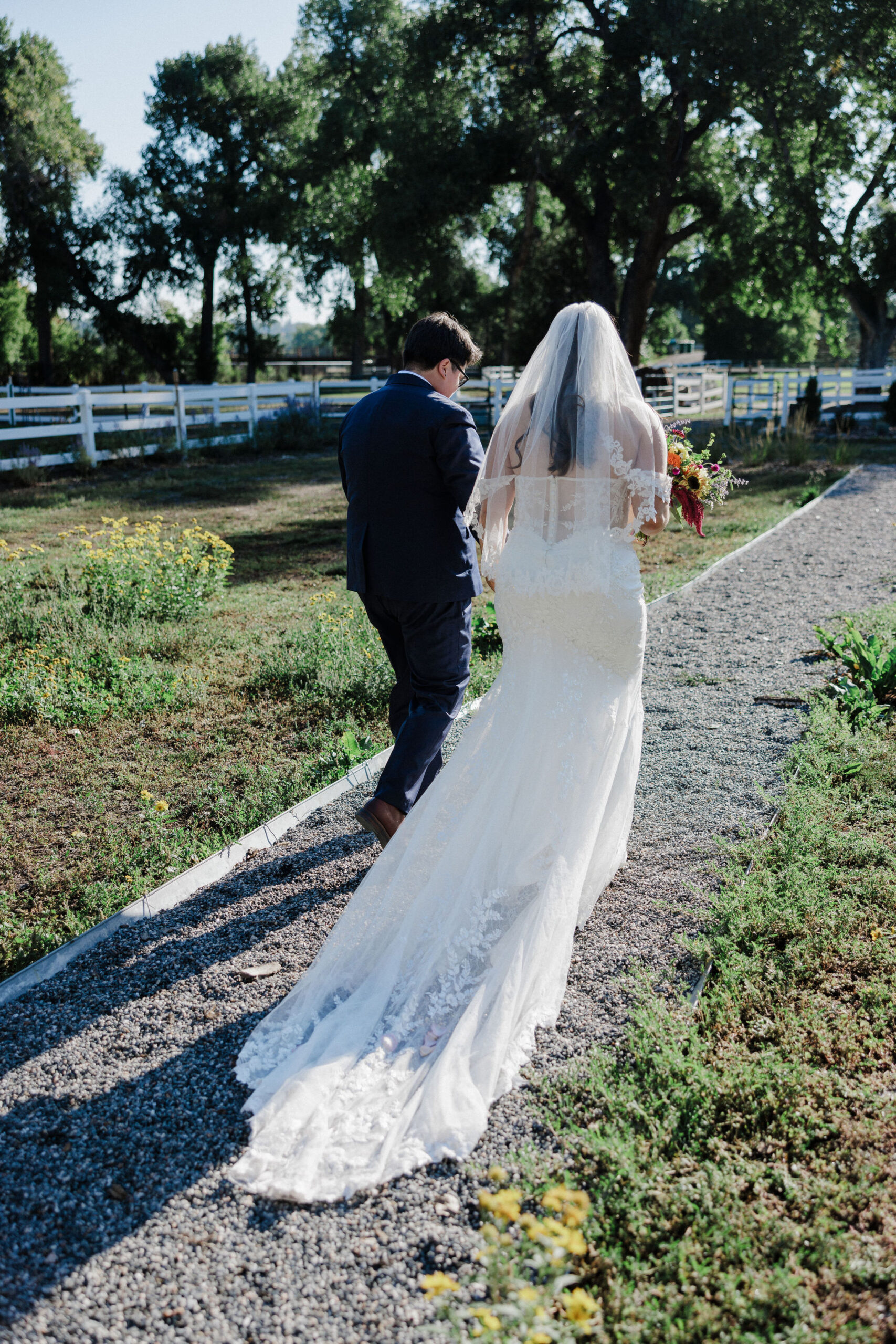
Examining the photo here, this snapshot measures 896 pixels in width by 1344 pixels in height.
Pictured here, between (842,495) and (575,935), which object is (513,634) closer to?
(575,935)

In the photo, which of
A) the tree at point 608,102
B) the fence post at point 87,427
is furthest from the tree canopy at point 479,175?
the fence post at point 87,427

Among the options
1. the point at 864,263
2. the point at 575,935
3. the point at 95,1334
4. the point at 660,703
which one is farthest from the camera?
the point at 864,263

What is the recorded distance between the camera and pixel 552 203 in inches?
1164

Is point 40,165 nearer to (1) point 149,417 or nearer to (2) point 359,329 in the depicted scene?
(2) point 359,329

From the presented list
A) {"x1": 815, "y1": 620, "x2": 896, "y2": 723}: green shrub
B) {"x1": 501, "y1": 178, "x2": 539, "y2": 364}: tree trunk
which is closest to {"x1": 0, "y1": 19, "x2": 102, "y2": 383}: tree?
{"x1": 501, "y1": 178, "x2": 539, "y2": 364}: tree trunk

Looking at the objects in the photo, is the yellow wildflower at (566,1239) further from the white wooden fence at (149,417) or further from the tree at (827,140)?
the tree at (827,140)

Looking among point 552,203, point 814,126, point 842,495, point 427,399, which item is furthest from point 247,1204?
point 552,203

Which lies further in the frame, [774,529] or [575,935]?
[774,529]

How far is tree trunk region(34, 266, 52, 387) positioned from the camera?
3781 cm

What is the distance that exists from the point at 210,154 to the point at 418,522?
44.1 m

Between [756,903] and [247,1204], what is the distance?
209 centimetres

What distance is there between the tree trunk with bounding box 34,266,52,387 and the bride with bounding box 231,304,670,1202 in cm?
3915

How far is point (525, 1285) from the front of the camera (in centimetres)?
193

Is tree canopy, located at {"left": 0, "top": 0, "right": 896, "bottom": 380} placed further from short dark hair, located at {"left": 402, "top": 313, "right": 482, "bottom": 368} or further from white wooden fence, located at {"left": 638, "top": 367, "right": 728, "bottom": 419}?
short dark hair, located at {"left": 402, "top": 313, "right": 482, "bottom": 368}
